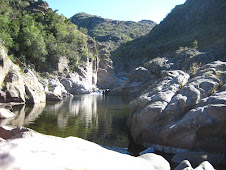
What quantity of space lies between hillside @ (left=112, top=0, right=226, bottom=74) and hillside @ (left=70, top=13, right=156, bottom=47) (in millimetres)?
25875

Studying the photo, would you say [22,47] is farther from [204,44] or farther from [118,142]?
[204,44]

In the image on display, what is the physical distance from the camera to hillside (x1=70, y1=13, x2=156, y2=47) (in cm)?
12669

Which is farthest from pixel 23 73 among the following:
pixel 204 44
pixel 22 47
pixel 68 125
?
pixel 204 44

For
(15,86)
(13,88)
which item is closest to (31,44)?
(15,86)

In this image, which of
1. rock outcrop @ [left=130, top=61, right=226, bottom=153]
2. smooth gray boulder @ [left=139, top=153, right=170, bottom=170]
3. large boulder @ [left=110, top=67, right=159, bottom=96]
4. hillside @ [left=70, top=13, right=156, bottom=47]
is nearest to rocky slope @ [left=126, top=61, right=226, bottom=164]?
rock outcrop @ [left=130, top=61, right=226, bottom=153]

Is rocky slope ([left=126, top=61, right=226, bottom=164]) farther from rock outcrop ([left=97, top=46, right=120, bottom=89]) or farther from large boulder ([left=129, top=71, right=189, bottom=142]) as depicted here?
rock outcrop ([left=97, top=46, right=120, bottom=89])

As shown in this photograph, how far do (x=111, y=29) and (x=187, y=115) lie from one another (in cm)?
14185

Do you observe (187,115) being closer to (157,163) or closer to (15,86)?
(157,163)

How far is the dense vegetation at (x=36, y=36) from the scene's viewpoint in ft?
131

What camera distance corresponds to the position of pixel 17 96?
26.0 metres

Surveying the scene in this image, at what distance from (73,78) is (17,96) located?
90.3ft

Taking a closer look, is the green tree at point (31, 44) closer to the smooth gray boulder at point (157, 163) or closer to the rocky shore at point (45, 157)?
the smooth gray boulder at point (157, 163)

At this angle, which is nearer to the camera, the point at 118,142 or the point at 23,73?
the point at 118,142

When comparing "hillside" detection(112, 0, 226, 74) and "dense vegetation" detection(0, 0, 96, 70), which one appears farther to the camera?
"hillside" detection(112, 0, 226, 74)
